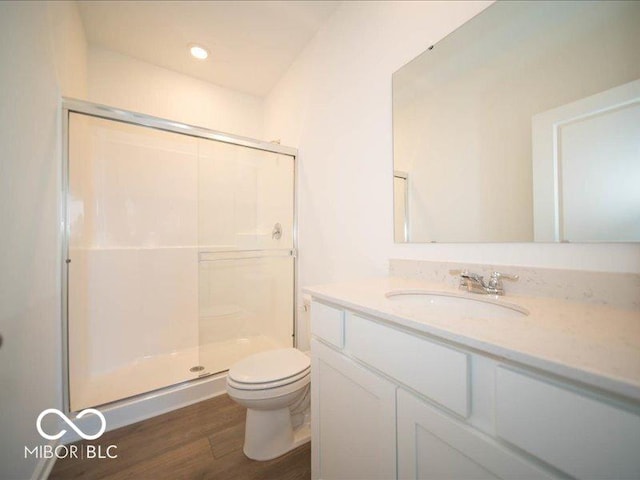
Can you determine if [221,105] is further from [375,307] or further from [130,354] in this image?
[375,307]

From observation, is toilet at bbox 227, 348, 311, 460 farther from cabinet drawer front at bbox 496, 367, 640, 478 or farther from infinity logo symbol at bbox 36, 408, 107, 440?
cabinet drawer front at bbox 496, 367, 640, 478

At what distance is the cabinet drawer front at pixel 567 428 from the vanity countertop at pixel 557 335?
38 mm

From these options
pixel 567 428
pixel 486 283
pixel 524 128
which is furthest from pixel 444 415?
pixel 524 128

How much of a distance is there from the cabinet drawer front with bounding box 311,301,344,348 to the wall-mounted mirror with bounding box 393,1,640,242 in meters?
0.56

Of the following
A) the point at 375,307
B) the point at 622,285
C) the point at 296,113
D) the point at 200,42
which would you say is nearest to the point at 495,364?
the point at 375,307

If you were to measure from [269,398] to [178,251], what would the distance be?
1599mm

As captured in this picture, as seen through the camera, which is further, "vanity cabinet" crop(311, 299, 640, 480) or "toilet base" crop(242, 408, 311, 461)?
"toilet base" crop(242, 408, 311, 461)

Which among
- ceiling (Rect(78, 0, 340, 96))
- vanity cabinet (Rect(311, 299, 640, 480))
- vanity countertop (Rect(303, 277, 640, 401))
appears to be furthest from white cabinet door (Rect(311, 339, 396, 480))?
ceiling (Rect(78, 0, 340, 96))

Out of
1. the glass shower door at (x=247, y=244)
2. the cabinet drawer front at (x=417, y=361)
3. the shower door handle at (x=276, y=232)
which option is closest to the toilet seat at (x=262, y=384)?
the cabinet drawer front at (x=417, y=361)

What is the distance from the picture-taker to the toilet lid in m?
1.19

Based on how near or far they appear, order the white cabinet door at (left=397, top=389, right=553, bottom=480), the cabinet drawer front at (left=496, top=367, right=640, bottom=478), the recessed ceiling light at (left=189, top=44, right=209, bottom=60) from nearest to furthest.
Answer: the cabinet drawer front at (left=496, top=367, right=640, bottom=478) → the white cabinet door at (left=397, top=389, right=553, bottom=480) → the recessed ceiling light at (left=189, top=44, right=209, bottom=60)

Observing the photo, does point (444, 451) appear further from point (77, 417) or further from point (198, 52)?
point (198, 52)

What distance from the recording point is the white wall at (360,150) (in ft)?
3.14

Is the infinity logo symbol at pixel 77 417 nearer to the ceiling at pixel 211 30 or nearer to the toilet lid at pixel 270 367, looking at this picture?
the toilet lid at pixel 270 367
